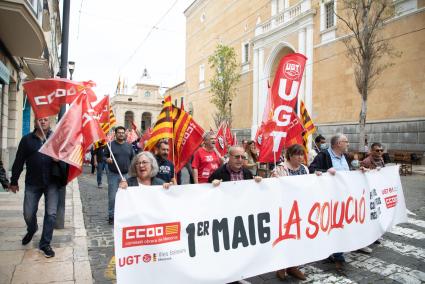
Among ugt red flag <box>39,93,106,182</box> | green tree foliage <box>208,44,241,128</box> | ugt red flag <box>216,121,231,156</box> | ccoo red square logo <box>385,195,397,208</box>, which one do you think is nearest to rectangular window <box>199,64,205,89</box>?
green tree foliage <box>208,44,241,128</box>

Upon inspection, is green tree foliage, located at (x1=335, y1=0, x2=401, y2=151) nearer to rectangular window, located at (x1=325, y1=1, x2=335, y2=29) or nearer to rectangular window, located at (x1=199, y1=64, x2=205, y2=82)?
rectangular window, located at (x1=325, y1=1, x2=335, y2=29)

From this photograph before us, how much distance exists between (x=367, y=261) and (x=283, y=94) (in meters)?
2.52

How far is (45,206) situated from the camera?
180 inches

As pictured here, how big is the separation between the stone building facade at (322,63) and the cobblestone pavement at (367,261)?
1171 cm

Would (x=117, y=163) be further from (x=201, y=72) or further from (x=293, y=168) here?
(x=201, y=72)

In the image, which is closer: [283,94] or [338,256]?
[338,256]

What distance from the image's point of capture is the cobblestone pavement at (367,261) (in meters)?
4.11

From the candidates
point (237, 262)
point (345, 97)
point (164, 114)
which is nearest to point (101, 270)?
point (237, 262)

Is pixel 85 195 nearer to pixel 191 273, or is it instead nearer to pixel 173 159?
pixel 173 159

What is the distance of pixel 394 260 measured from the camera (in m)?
4.73

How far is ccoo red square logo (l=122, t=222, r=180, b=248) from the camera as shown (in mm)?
3072

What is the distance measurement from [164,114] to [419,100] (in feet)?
52.1

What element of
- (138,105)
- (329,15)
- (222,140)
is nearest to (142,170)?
→ (222,140)

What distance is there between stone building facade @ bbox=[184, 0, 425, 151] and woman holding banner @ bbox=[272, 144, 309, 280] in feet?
41.7
